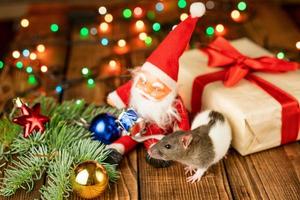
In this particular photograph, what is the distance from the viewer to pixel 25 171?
1.12 meters

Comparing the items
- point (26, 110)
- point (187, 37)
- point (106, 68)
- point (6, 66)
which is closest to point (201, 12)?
point (187, 37)

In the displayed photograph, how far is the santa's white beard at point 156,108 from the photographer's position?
3.83 feet

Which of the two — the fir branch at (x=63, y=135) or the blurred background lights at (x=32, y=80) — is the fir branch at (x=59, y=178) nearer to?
the fir branch at (x=63, y=135)

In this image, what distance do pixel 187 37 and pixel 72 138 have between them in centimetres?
38

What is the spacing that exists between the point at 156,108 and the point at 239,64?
300 mm

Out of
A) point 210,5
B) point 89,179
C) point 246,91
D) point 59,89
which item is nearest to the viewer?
point 89,179

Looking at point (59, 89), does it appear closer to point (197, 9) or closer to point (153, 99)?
point (153, 99)

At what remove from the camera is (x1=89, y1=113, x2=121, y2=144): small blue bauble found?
124 cm

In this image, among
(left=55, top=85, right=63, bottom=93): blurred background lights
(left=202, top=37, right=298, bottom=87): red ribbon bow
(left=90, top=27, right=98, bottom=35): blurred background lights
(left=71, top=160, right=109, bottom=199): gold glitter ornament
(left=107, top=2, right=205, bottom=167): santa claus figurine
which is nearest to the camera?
(left=71, top=160, right=109, bottom=199): gold glitter ornament

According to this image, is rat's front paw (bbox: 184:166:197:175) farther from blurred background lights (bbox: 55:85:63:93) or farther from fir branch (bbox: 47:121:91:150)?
blurred background lights (bbox: 55:85:63:93)

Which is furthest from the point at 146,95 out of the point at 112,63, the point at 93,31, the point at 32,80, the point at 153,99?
the point at 93,31

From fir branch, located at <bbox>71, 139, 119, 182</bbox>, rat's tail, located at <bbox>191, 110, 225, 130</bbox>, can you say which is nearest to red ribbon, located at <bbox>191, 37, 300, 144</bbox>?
rat's tail, located at <bbox>191, 110, 225, 130</bbox>

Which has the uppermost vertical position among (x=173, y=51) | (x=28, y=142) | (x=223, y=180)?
(x=173, y=51)

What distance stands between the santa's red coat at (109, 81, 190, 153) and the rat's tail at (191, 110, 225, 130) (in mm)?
25
